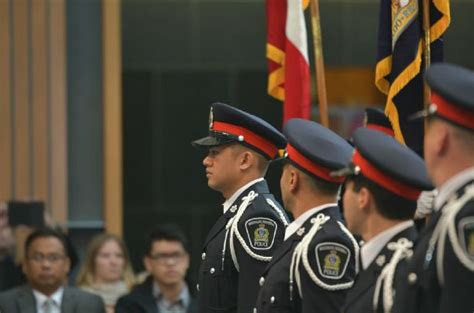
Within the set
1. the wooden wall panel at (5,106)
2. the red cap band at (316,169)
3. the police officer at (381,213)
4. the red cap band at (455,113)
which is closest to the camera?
the red cap band at (455,113)

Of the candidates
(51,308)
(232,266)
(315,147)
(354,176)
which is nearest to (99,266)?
(51,308)

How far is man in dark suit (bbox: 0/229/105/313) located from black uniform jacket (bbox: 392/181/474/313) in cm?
433

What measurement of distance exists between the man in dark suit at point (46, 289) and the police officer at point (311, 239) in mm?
2866

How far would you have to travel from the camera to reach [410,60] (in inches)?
272

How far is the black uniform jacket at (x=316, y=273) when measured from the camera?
5469mm

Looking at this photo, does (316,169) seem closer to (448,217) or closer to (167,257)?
(448,217)

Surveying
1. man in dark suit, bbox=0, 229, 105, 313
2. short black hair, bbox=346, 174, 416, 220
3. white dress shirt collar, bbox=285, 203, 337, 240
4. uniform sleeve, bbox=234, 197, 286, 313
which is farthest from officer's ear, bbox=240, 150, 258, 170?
man in dark suit, bbox=0, 229, 105, 313

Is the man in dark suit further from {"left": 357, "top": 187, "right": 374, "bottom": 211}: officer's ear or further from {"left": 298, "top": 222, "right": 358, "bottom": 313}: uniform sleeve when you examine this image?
{"left": 357, "top": 187, "right": 374, "bottom": 211}: officer's ear

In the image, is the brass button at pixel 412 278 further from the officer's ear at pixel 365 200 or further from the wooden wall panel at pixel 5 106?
the wooden wall panel at pixel 5 106

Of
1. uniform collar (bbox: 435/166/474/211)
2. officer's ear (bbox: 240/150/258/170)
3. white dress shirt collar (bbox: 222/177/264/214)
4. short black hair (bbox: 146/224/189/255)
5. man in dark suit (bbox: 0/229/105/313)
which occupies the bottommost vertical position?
man in dark suit (bbox: 0/229/105/313)

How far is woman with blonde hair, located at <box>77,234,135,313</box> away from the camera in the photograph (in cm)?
960

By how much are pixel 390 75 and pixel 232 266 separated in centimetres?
112

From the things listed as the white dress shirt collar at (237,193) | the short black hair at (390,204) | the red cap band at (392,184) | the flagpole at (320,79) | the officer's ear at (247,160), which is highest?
the flagpole at (320,79)

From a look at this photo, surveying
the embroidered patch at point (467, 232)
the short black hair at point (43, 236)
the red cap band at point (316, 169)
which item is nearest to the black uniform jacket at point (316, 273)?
the red cap band at point (316, 169)
